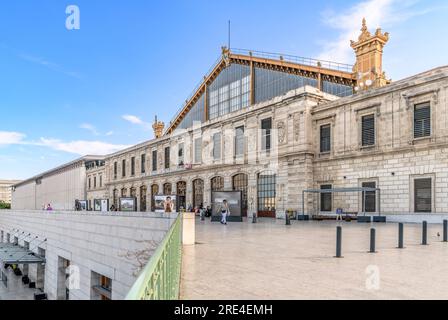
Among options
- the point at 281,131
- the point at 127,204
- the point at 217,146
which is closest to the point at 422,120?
the point at 281,131

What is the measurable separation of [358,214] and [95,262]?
1935cm

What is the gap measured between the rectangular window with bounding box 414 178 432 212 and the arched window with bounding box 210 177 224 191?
66.3 ft

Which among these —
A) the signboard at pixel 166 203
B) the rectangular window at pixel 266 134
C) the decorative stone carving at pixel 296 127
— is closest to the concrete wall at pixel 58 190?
the rectangular window at pixel 266 134

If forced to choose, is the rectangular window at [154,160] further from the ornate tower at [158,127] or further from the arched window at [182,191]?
the ornate tower at [158,127]

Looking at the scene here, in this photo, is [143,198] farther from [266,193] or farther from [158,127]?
[266,193]

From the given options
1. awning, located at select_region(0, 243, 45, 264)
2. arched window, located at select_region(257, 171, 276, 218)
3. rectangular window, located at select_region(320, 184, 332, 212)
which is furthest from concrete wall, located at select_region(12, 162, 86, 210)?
rectangular window, located at select_region(320, 184, 332, 212)

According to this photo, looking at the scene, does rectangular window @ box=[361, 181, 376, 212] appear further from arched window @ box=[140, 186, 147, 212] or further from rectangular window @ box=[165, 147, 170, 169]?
arched window @ box=[140, 186, 147, 212]

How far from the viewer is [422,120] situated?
26.4 meters

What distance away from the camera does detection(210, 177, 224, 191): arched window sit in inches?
1643

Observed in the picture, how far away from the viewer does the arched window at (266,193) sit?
1401 inches

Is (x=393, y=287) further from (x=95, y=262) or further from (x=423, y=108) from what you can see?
(x=423, y=108)

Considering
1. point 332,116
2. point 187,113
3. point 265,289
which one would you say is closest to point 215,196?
point 332,116

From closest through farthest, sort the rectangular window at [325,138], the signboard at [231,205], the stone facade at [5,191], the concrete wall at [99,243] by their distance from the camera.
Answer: the concrete wall at [99,243], the signboard at [231,205], the rectangular window at [325,138], the stone facade at [5,191]

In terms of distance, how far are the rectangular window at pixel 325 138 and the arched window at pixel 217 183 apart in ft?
41.7
